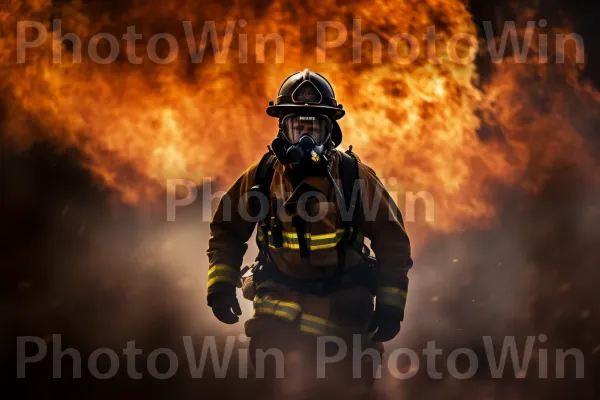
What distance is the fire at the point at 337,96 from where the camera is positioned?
8.32 meters

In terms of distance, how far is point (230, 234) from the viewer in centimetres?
619

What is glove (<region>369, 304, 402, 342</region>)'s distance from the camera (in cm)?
582

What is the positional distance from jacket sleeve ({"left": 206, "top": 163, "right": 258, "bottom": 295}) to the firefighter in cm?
3

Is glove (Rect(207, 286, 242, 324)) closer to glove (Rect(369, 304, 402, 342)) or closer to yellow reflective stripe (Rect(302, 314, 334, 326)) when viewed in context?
yellow reflective stripe (Rect(302, 314, 334, 326))

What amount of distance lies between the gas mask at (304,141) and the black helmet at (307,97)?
59 mm

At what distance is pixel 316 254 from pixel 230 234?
771mm

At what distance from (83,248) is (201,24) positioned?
8.43 feet

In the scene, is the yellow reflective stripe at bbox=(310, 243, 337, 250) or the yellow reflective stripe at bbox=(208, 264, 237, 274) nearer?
the yellow reflective stripe at bbox=(310, 243, 337, 250)

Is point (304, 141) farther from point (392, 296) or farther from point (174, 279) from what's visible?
point (174, 279)

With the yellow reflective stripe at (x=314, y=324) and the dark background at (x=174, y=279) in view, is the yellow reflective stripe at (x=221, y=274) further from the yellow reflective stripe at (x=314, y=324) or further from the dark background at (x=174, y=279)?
the dark background at (x=174, y=279)

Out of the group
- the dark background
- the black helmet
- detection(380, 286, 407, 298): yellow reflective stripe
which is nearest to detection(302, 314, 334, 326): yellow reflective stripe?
detection(380, 286, 407, 298): yellow reflective stripe

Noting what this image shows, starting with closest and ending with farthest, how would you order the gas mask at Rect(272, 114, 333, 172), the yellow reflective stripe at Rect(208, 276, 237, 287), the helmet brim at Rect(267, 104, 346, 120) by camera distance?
the gas mask at Rect(272, 114, 333, 172), the helmet brim at Rect(267, 104, 346, 120), the yellow reflective stripe at Rect(208, 276, 237, 287)

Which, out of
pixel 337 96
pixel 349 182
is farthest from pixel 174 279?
pixel 349 182

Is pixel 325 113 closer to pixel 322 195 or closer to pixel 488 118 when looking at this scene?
pixel 322 195
